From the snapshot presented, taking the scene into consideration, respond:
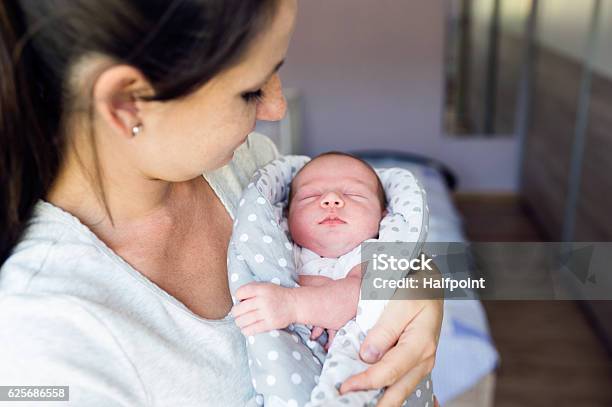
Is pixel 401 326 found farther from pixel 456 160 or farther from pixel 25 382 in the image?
pixel 456 160

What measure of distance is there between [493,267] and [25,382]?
1.91ft

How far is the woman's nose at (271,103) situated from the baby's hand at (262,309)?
0.66 feet

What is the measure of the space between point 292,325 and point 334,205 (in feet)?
0.67

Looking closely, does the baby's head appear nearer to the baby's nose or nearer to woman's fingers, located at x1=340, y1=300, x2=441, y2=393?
the baby's nose

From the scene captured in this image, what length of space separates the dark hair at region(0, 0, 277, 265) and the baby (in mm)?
269

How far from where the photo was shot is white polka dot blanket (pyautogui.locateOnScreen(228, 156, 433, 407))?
686mm

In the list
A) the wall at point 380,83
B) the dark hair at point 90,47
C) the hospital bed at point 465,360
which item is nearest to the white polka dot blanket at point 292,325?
the dark hair at point 90,47

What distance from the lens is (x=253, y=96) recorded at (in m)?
0.68

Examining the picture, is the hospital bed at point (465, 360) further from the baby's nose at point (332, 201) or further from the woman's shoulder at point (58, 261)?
the woman's shoulder at point (58, 261)

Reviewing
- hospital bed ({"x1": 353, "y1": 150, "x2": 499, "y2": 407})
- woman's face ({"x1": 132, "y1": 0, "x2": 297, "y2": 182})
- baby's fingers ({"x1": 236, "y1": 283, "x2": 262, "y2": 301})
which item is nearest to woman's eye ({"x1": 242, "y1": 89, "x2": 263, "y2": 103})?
woman's face ({"x1": 132, "y1": 0, "x2": 297, "y2": 182})

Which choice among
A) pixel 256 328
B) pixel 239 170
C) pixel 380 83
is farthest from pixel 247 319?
pixel 380 83

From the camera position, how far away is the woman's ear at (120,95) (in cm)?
59

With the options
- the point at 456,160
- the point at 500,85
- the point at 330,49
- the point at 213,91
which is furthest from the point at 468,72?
the point at 213,91

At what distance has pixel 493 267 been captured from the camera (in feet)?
2.71
